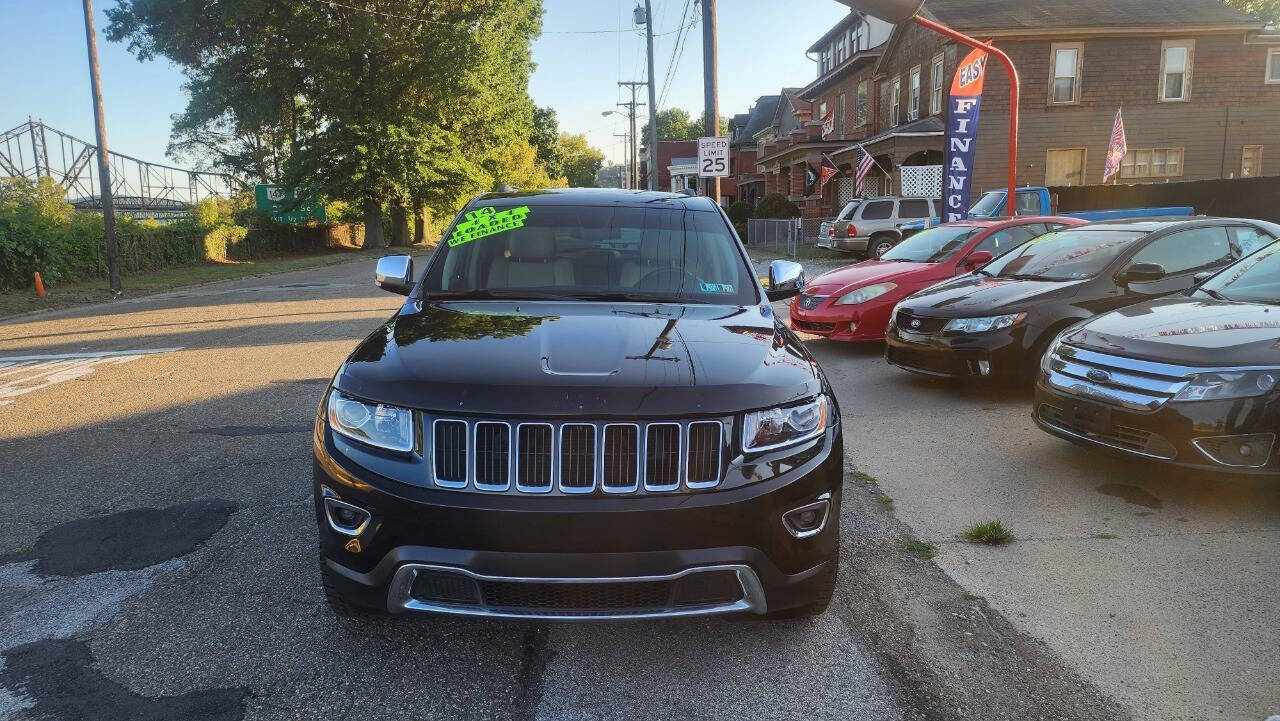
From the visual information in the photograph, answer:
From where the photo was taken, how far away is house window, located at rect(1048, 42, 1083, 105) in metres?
26.4

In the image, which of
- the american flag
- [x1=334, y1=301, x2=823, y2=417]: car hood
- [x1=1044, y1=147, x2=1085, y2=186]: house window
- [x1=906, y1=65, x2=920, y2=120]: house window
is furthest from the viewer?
[x1=906, y1=65, x2=920, y2=120]: house window

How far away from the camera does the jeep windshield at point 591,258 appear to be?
12.8ft

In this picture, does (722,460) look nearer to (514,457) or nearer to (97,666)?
(514,457)

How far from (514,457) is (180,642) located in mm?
1579

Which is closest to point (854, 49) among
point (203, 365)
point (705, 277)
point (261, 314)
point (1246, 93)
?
point (1246, 93)

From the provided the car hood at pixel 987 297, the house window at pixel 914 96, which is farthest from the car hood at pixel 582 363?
the house window at pixel 914 96

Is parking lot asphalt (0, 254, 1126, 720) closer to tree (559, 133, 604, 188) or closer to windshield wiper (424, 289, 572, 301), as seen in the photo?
windshield wiper (424, 289, 572, 301)

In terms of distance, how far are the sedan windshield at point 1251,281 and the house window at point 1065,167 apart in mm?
24058

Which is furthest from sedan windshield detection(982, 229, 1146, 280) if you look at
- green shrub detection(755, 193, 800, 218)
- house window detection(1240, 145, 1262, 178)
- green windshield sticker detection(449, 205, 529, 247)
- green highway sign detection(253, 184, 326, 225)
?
green highway sign detection(253, 184, 326, 225)

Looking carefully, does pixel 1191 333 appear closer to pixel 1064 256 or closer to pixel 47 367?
pixel 1064 256

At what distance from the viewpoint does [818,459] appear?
278 cm

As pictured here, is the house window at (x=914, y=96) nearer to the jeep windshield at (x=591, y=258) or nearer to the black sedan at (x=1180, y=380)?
the black sedan at (x=1180, y=380)

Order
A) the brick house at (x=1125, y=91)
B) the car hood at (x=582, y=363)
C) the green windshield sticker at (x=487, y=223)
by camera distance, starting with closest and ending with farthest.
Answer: the car hood at (x=582, y=363) → the green windshield sticker at (x=487, y=223) → the brick house at (x=1125, y=91)

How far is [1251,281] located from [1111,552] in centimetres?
265
